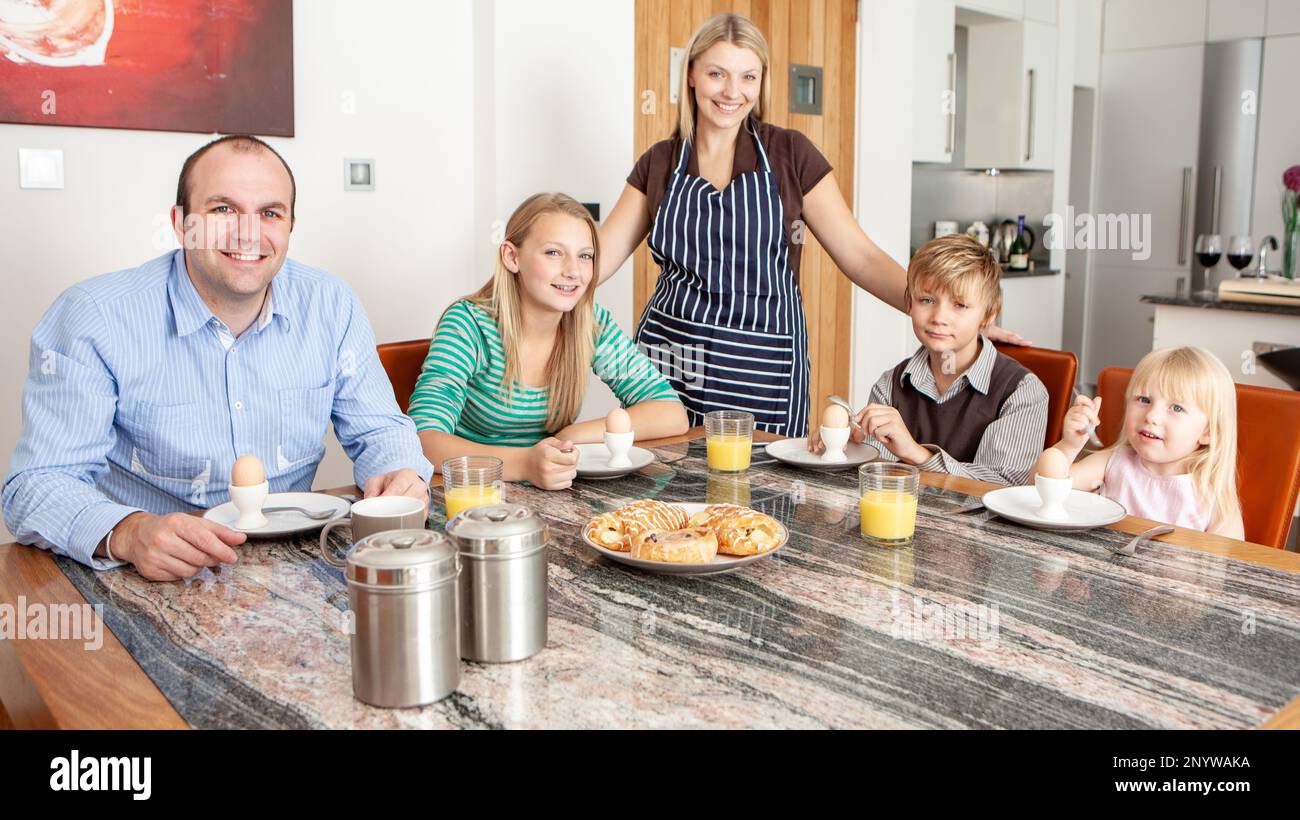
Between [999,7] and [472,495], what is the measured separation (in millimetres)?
4655

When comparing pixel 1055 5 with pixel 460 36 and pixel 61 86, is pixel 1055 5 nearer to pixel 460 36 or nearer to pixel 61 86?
pixel 460 36

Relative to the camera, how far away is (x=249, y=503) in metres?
1.45

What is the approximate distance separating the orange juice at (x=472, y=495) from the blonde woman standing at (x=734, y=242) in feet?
3.85

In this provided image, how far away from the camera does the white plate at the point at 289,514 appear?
146 centimetres

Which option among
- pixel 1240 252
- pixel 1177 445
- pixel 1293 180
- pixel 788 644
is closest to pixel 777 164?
pixel 1177 445

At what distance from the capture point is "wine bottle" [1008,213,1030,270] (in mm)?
5746

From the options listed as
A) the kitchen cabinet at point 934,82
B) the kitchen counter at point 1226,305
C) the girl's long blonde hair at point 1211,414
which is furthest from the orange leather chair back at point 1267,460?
the kitchen cabinet at point 934,82

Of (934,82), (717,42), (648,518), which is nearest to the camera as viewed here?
(648,518)

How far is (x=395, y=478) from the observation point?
1599 millimetres

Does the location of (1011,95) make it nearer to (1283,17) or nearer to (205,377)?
(1283,17)

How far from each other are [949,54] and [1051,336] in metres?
1.74

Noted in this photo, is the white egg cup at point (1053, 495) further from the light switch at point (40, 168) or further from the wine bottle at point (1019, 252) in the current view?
the wine bottle at point (1019, 252)

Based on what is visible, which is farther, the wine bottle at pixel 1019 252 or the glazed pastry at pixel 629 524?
the wine bottle at pixel 1019 252
